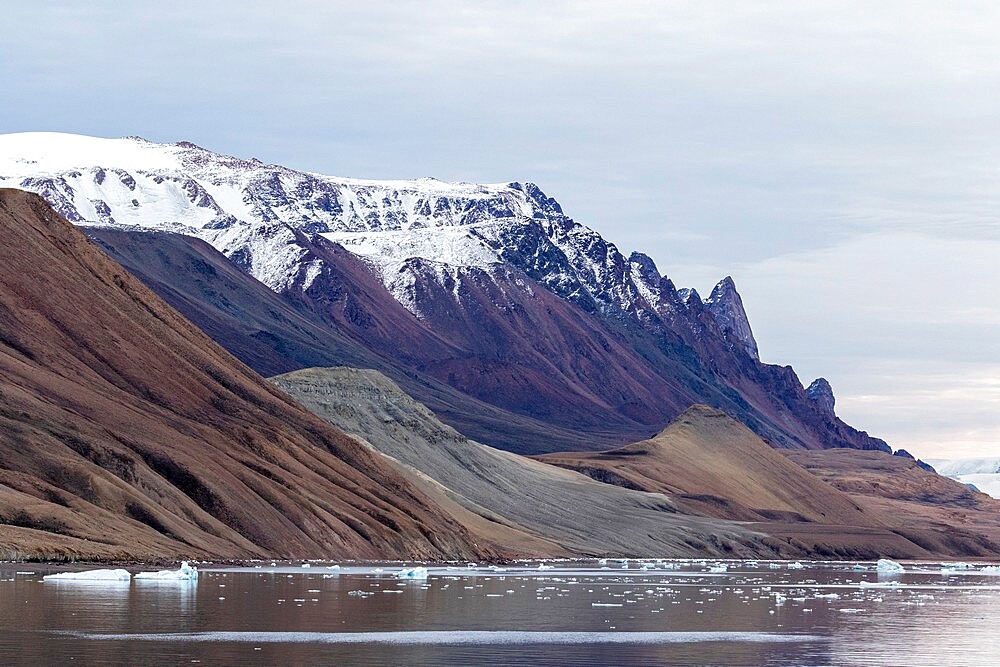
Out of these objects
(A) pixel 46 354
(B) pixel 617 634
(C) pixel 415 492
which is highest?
(A) pixel 46 354

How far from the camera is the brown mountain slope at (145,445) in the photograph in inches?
4097

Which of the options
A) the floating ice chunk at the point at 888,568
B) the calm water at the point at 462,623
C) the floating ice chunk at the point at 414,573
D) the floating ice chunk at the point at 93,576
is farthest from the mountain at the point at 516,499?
the floating ice chunk at the point at 93,576

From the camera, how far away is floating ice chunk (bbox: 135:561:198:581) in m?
80.4

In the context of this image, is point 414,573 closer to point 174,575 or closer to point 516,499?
point 174,575

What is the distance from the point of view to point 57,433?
11288 cm

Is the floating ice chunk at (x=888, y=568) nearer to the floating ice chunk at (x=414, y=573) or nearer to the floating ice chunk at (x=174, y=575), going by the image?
the floating ice chunk at (x=414, y=573)

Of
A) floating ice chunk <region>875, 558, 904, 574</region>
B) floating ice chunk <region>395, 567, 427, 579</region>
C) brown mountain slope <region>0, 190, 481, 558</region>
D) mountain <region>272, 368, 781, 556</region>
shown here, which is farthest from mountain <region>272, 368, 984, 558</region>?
floating ice chunk <region>395, 567, 427, 579</region>

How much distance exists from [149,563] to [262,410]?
48137 millimetres

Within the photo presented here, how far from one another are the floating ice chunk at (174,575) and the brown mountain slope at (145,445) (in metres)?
11.9

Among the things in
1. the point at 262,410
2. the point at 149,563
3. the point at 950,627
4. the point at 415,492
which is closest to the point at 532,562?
the point at 415,492

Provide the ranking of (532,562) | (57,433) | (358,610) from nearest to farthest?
1. (358,610)
2. (57,433)
3. (532,562)

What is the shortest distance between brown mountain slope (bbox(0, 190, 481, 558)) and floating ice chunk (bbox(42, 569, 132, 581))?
12.5 metres

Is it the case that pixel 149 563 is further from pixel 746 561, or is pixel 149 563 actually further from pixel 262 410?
pixel 746 561

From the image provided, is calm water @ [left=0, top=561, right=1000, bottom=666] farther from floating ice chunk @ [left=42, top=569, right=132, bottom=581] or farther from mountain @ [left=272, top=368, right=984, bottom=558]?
mountain @ [left=272, top=368, right=984, bottom=558]
